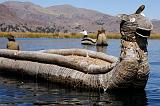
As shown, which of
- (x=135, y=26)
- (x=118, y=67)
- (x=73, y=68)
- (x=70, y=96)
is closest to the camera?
(x=135, y=26)

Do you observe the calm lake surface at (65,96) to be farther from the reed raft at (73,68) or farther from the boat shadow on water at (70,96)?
the reed raft at (73,68)

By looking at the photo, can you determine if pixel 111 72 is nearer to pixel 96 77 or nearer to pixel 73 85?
pixel 96 77

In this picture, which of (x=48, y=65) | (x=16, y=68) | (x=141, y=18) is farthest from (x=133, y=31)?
(x=16, y=68)

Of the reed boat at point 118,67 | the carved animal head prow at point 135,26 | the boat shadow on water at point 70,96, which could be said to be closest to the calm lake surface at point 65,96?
the boat shadow on water at point 70,96

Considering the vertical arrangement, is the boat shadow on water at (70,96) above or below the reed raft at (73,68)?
below

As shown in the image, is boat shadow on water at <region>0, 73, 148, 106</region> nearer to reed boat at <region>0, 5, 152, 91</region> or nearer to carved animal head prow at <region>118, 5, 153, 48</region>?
reed boat at <region>0, 5, 152, 91</region>

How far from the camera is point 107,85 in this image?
56.5 ft

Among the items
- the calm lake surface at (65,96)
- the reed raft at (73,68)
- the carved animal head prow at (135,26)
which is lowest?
the calm lake surface at (65,96)

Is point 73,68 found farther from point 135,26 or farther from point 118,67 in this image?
point 135,26

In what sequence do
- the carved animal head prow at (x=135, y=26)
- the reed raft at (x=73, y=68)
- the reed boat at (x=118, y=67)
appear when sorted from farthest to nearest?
the reed raft at (x=73, y=68), the reed boat at (x=118, y=67), the carved animal head prow at (x=135, y=26)

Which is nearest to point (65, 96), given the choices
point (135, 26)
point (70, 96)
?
point (70, 96)

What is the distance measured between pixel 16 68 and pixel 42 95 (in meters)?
5.65

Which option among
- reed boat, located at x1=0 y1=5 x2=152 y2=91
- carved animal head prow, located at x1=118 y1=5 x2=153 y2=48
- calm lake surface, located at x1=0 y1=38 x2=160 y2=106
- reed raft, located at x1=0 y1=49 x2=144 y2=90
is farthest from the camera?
reed raft, located at x1=0 y1=49 x2=144 y2=90

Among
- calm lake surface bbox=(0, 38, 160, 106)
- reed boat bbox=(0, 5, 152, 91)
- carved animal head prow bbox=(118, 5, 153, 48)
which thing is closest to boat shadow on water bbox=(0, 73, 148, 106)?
calm lake surface bbox=(0, 38, 160, 106)
